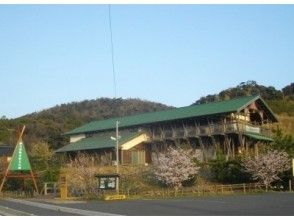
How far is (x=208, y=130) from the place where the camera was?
4941cm

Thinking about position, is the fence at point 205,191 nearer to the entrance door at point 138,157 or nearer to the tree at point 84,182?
the tree at point 84,182

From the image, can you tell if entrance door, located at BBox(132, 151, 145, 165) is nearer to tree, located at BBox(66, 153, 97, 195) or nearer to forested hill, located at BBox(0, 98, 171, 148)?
tree, located at BBox(66, 153, 97, 195)

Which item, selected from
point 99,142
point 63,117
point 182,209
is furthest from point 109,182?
point 63,117

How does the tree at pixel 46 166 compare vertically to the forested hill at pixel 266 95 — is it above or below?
below

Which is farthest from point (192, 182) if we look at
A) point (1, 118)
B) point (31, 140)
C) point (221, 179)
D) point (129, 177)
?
point (1, 118)

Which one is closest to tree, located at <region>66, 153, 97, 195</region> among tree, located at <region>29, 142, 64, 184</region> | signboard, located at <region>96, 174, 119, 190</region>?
signboard, located at <region>96, 174, 119, 190</region>

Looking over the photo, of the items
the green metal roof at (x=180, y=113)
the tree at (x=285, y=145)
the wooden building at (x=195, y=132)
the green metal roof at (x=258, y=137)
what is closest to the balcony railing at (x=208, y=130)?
the wooden building at (x=195, y=132)

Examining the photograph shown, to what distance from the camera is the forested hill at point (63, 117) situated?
8094 centimetres

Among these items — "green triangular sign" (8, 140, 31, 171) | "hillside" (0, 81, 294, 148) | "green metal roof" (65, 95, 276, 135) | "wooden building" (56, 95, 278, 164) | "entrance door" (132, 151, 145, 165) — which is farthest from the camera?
"hillside" (0, 81, 294, 148)

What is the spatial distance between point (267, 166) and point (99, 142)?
23692 millimetres

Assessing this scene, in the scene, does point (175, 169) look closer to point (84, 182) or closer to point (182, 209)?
point (84, 182)

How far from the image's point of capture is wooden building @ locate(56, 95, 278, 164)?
4903 cm

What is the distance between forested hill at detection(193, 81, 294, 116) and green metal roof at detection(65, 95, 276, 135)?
98.6ft

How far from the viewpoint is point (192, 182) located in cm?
4128
